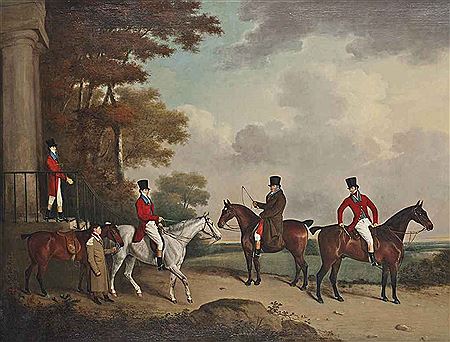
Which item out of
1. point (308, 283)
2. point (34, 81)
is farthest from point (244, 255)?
point (34, 81)

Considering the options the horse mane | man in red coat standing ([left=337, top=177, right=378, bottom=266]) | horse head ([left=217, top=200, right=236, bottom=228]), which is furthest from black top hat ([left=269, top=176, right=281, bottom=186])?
the horse mane

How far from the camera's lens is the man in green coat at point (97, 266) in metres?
10.4

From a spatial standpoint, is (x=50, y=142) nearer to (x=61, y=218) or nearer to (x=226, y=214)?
(x=61, y=218)

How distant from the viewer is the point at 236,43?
10.7m

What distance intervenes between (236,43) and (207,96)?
0.67 metres

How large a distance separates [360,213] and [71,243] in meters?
3.16

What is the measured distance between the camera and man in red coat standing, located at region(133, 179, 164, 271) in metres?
10.5

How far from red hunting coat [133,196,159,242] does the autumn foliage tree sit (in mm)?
369

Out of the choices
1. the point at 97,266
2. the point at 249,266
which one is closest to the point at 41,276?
the point at 97,266

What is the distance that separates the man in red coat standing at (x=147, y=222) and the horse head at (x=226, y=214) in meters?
0.68

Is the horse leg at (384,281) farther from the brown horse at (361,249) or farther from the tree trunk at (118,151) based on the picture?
the tree trunk at (118,151)

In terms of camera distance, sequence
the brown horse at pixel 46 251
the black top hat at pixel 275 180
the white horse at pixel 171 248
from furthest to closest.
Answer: the black top hat at pixel 275 180 → the white horse at pixel 171 248 → the brown horse at pixel 46 251

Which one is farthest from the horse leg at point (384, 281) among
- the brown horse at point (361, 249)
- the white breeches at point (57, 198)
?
the white breeches at point (57, 198)

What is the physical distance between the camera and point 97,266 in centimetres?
1041
